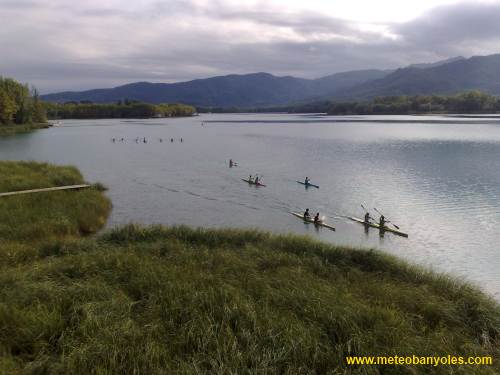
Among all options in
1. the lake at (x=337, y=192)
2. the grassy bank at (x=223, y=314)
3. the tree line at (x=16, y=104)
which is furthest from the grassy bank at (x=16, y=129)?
the grassy bank at (x=223, y=314)

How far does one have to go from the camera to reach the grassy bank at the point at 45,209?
27422 mm

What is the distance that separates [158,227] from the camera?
90.8ft

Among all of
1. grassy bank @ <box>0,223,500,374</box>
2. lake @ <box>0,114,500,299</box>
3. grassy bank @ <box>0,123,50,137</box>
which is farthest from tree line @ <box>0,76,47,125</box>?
grassy bank @ <box>0,223,500,374</box>

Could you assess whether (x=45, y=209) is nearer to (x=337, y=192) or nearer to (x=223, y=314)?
(x=223, y=314)

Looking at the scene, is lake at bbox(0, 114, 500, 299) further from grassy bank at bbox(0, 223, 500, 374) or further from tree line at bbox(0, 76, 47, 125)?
tree line at bbox(0, 76, 47, 125)

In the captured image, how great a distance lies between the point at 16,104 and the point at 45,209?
15305cm

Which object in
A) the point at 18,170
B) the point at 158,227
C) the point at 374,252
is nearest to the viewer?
the point at 374,252

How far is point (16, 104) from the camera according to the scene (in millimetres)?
160750

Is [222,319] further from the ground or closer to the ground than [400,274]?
further from the ground

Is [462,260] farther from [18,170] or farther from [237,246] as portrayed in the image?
[18,170]

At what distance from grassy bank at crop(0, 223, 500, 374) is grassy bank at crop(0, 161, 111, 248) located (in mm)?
6257

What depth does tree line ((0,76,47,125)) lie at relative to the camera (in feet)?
486

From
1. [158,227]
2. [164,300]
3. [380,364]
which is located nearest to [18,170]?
[158,227]

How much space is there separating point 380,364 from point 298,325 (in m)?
2.88
